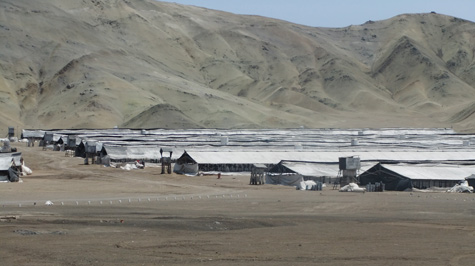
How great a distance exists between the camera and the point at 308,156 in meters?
80.3

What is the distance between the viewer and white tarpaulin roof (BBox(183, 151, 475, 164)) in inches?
3091

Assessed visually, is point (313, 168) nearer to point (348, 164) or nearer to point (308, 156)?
point (348, 164)

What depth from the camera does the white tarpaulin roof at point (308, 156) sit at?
258 feet

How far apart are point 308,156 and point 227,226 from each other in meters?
42.9

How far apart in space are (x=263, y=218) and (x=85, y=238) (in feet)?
34.0

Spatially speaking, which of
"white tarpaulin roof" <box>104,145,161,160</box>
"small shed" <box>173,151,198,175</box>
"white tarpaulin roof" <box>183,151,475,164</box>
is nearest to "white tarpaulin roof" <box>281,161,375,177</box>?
"white tarpaulin roof" <box>183,151,475,164</box>

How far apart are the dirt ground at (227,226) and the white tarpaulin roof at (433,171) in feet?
10.9

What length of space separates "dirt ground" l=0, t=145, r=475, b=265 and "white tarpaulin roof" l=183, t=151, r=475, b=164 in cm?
1484

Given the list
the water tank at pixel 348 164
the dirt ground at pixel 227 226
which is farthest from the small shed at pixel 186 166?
the water tank at pixel 348 164

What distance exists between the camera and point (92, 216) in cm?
4138

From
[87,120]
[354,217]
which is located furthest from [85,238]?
[87,120]

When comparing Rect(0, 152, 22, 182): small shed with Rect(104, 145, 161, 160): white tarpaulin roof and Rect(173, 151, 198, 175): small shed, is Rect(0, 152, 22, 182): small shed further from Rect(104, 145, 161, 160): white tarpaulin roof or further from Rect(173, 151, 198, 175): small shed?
Rect(104, 145, 161, 160): white tarpaulin roof

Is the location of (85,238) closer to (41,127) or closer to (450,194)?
(450,194)

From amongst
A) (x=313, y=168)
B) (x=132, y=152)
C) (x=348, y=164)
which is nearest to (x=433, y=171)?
(x=348, y=164)
